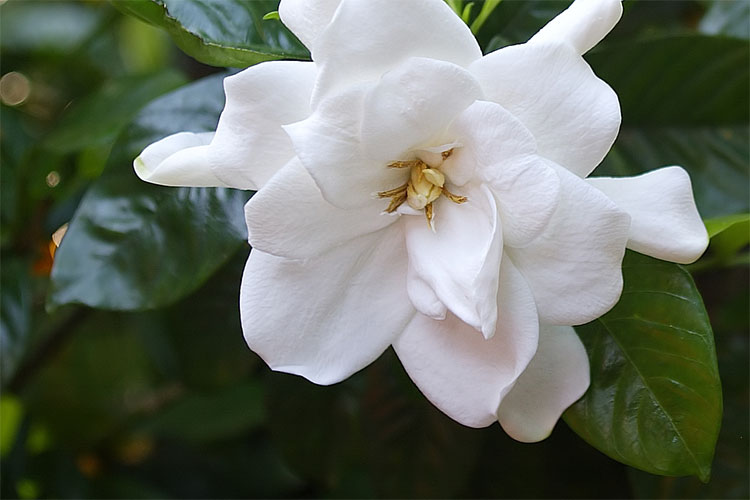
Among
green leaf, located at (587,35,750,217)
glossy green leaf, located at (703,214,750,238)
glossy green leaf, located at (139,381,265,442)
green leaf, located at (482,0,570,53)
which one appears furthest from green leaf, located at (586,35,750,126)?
glossy green leaf, located at (139,381,265,442)

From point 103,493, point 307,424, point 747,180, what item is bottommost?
point 103,493

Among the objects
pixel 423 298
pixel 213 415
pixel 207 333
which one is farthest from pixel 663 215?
pixel 213 415

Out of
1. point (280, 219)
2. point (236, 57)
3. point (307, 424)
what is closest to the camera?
point (280, 219)

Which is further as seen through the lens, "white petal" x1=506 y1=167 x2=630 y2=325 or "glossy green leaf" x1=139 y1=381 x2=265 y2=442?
"glossy green leaf" x1=139 y1=381 x2=265 y2=442

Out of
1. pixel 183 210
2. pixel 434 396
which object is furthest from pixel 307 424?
pixel 434 396

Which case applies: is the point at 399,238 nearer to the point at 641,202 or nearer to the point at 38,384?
the point at 641,202

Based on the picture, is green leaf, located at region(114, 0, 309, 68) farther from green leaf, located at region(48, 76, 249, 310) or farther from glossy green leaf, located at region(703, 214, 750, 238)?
glossy green leaf, located at region(703, 214, 750, 238)

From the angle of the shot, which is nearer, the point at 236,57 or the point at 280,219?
the point at 280,219
